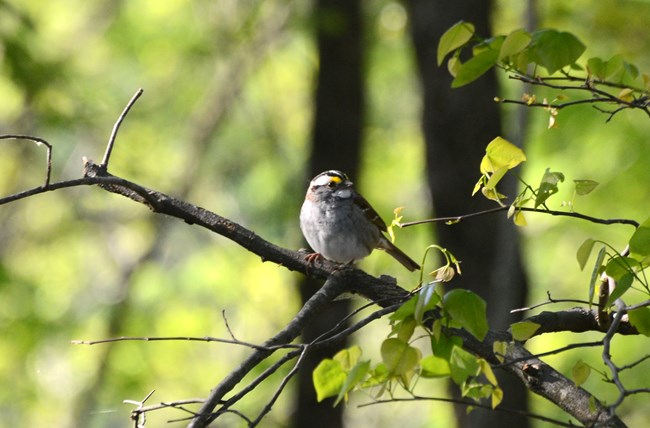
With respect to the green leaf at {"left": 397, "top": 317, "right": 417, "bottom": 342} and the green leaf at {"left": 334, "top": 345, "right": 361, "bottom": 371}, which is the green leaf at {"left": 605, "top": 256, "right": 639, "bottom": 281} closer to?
the green leaf at {"left": 397, "top": 317, "right": 417, "bottom": 342}

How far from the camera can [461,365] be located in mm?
2021

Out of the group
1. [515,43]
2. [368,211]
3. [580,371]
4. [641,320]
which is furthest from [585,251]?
[368,211]

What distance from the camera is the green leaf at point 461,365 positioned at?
6.49 ft

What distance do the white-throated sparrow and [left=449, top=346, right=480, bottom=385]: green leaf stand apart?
3.07 meters

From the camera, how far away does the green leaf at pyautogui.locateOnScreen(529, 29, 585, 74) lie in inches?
82.4

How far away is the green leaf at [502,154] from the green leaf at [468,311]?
41 cm

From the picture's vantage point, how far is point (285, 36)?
1128 centimetres

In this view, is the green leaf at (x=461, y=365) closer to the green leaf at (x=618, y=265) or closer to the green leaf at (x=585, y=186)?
the green leaf at (x=618, y=265)

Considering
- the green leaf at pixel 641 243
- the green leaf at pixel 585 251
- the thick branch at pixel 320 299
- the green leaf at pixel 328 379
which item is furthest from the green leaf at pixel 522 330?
the green leaf at pixel 328 379

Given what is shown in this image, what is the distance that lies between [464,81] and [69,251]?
1371cm

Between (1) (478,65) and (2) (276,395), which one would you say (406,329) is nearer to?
(2) (276,395)

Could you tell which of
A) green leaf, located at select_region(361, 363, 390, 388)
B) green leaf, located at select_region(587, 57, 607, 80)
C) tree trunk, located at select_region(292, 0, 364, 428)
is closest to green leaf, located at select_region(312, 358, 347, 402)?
green leaf, located at select_region(361, 363, 390, 388)

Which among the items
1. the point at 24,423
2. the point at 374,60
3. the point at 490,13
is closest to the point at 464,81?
the point at 490,13

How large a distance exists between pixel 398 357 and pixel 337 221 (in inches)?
128
